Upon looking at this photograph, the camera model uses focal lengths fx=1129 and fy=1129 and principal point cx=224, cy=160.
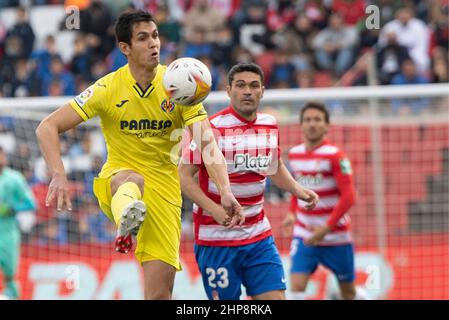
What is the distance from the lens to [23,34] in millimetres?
19172

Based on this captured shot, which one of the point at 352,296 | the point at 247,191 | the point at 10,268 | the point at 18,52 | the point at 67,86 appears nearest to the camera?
the point at 247,191

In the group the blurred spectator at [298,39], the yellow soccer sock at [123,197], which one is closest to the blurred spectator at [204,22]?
the blurred spectator at [298,39]

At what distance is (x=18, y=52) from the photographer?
19.0m

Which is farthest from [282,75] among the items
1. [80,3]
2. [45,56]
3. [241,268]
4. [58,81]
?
[241,268]

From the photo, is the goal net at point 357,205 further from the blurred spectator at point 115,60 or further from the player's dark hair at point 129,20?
the player's dark hair at point 129,20

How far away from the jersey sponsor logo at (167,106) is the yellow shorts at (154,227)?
0.58m

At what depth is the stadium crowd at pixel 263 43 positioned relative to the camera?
17859 mm

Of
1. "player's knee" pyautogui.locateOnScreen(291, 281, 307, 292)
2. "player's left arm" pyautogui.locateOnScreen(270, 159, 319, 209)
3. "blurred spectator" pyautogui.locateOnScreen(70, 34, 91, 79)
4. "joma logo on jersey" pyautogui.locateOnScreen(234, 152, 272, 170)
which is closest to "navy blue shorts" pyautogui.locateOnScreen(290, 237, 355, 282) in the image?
"player's knee" pyautogui.locateOnScreen(291, 281, 307, 292)

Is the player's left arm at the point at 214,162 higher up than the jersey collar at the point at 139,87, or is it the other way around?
the jersey collar at the point at 139,87

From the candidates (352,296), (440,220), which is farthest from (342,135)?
(352,296)

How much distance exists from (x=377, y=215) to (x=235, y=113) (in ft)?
19.0

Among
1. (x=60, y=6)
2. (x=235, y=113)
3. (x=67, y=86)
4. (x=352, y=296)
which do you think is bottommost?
(x=352, y=296)

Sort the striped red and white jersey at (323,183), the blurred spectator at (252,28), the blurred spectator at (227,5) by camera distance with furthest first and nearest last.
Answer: the blurred spectator at (227,5), the blurred spectator at (252,28), the striped red and white jersey at (323,183)

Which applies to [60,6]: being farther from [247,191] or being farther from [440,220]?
[247,191]
